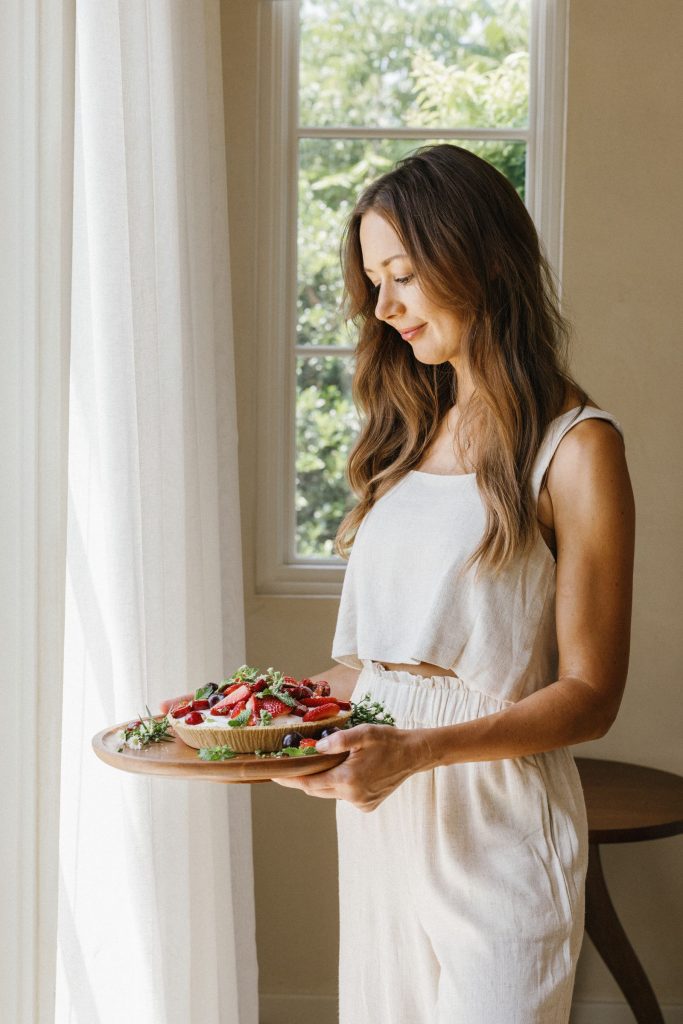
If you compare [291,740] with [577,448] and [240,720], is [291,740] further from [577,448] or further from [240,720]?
[577,448]

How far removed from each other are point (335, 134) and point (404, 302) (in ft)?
4.52

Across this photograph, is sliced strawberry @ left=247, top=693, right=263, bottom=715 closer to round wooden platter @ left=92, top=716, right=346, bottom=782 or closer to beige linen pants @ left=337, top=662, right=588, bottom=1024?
round wooden platter @ left=92, top=716, right=346, bottom=782

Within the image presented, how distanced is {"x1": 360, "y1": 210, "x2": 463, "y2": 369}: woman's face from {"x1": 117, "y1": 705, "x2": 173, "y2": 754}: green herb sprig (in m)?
0.65

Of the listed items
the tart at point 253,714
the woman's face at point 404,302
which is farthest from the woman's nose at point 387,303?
the tart at point 253,714

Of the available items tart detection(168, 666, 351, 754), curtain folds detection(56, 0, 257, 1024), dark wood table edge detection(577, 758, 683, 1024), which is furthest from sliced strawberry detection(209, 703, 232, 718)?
dark wood table edge detection(577, 758, 683, 1024)

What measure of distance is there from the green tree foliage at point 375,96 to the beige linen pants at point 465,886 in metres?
1.53

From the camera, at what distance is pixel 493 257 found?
Answer: 1.50m

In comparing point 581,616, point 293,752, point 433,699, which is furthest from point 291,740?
point 581,616

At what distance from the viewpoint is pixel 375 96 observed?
276cm

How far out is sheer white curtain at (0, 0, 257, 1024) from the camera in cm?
129

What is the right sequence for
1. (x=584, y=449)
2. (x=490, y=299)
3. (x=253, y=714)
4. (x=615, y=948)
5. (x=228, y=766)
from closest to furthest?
1. (x=228, y=766)
2. (x=253, y=714)
3. (x=584, y=449)
4. (x=490, y=299)
5. (x=615, y=948)

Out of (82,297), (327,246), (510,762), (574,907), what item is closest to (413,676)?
(510,762)

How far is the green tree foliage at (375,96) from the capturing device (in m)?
2.72

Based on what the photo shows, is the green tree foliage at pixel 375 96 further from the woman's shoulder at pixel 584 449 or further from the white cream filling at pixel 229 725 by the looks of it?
the white cream filling at pixel 229 725
